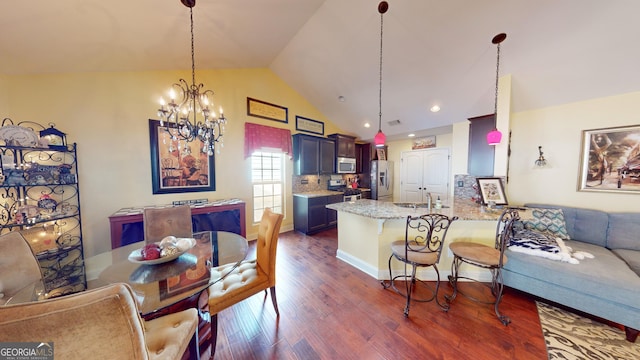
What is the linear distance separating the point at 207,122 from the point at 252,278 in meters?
1.67

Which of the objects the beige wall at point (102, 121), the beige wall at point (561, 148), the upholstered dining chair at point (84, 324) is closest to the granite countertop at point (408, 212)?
the beige wall at point (561, 148)

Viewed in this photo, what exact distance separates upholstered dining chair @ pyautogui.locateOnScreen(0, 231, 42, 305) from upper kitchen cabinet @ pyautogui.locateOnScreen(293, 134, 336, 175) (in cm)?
358

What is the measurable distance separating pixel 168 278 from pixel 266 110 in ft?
11.4

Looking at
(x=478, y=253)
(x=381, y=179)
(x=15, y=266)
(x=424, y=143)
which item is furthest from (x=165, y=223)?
(x=424, y=143)

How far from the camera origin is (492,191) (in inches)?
117

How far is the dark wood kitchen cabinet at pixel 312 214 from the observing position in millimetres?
4254

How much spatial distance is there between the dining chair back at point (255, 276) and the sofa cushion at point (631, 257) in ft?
12.0

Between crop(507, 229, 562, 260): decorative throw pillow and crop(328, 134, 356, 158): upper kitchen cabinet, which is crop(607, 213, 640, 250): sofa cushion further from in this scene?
crop(328, 134, 356, 158): upper kitchen cabinet

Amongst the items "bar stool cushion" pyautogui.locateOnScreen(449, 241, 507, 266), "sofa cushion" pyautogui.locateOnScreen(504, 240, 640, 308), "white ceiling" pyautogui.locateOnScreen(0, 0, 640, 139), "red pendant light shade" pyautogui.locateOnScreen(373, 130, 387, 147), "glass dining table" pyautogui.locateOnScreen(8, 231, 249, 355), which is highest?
"white ceiling" pyautogui.locateOnScreen(0, 0, 640, 139)

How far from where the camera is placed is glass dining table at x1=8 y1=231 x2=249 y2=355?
1235mm

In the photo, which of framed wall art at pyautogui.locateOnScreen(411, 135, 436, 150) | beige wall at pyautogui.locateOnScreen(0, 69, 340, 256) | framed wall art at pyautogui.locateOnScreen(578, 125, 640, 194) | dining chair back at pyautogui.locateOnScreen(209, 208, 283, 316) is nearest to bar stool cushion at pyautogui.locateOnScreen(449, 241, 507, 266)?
dining chair back at pyautogui.locateOnScreen(209, 208, 283, 316)

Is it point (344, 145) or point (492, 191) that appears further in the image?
point (344, 145)

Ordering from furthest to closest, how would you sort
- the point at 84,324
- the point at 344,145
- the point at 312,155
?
1. the point at 344,145
2. the point at 312,155
3. the point at 84,324

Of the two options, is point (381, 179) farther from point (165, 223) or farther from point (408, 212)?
→ point (165, 223)
